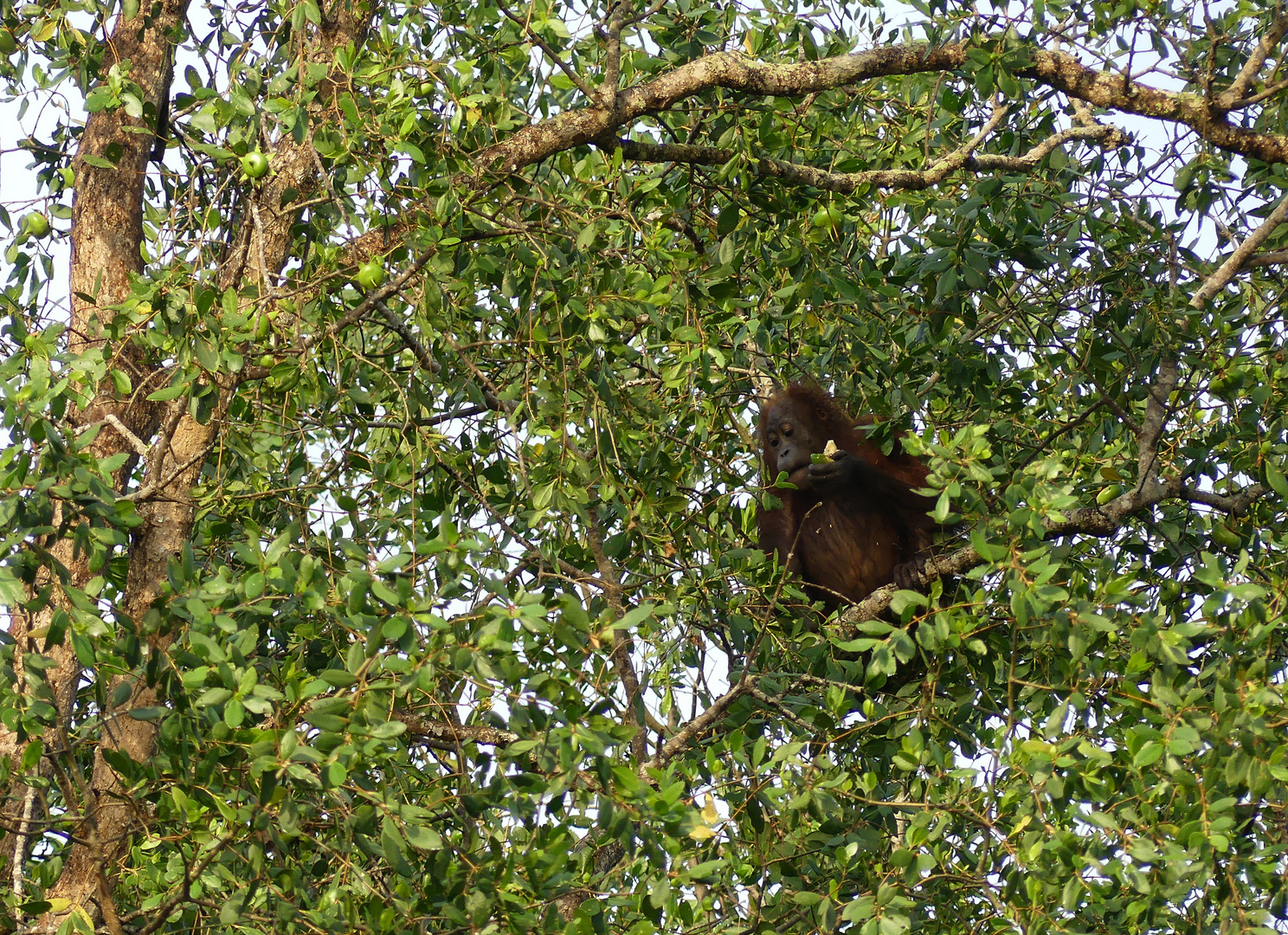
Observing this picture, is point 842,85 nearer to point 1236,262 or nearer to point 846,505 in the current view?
point 1236,262

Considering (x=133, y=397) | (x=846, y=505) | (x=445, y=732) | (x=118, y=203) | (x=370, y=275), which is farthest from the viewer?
(x=846, y=505)

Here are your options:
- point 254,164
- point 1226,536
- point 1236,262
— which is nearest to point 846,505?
point 1236,262

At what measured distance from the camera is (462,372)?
3658 mm

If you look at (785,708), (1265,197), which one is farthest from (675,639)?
(1265,197)

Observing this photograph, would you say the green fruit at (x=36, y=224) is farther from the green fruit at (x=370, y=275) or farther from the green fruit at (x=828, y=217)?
the green fruit at (x=828, y=217)

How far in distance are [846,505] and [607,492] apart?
3194 mm

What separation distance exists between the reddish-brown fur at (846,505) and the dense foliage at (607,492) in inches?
38.4

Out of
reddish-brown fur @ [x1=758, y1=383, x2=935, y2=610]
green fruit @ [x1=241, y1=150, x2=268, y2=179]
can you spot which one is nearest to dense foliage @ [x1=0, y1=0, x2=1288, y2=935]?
green fruit @ [x1=241, y1=150, x2=268, y2=179]

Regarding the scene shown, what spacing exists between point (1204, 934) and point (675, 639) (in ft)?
6.64

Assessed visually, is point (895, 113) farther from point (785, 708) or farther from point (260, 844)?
point (260, 844)

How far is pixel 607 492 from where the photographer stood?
310 centimetres

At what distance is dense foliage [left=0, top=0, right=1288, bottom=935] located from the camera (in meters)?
2.67

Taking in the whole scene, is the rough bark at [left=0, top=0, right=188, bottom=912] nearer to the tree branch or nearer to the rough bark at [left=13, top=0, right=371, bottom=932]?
the rough bark at [left=13, top=0, right=371, bottom=932]

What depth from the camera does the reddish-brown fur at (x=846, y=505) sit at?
5926 millimetres
